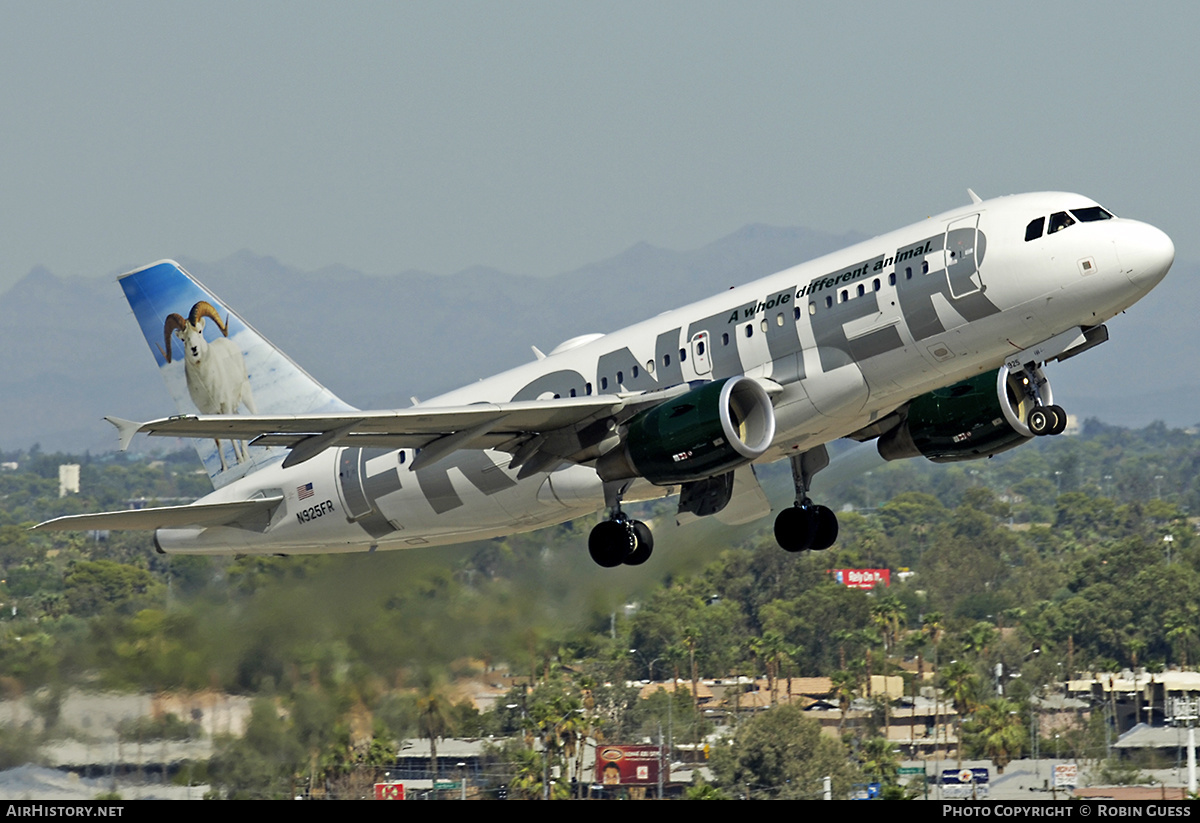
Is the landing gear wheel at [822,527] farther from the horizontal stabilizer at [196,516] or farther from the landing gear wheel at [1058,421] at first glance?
the horizontal stabilizer at [196,516]

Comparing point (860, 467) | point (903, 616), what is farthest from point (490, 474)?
point (903, 616)

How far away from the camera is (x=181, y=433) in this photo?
2783 cm

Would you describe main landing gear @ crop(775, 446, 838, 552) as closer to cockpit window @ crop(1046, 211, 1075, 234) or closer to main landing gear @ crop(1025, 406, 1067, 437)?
main landing gear @ crop(1025, 406, 1067, 437)

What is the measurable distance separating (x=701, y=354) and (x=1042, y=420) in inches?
255

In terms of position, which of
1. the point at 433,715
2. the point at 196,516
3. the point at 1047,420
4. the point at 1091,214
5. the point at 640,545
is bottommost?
the point at 433,715

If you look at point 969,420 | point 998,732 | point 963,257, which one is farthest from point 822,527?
point 998,732

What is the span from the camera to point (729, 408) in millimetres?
29750

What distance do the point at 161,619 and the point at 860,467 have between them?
65.7 ft

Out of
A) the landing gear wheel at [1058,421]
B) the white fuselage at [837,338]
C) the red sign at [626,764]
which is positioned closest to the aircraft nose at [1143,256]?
the white fuselage at [837,338]

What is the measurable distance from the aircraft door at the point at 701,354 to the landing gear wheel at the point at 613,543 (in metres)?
3.56

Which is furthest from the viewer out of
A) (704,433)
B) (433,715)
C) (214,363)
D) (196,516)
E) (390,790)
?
(390,790)

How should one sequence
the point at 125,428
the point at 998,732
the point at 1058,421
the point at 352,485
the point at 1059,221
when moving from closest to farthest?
the point at 125,428
the point at 1059,221
the point at 1058,421
the point at 352,485
the point at 998,732

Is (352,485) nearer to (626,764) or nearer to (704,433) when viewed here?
(704,433)

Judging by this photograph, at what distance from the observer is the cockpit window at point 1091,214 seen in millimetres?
28766
